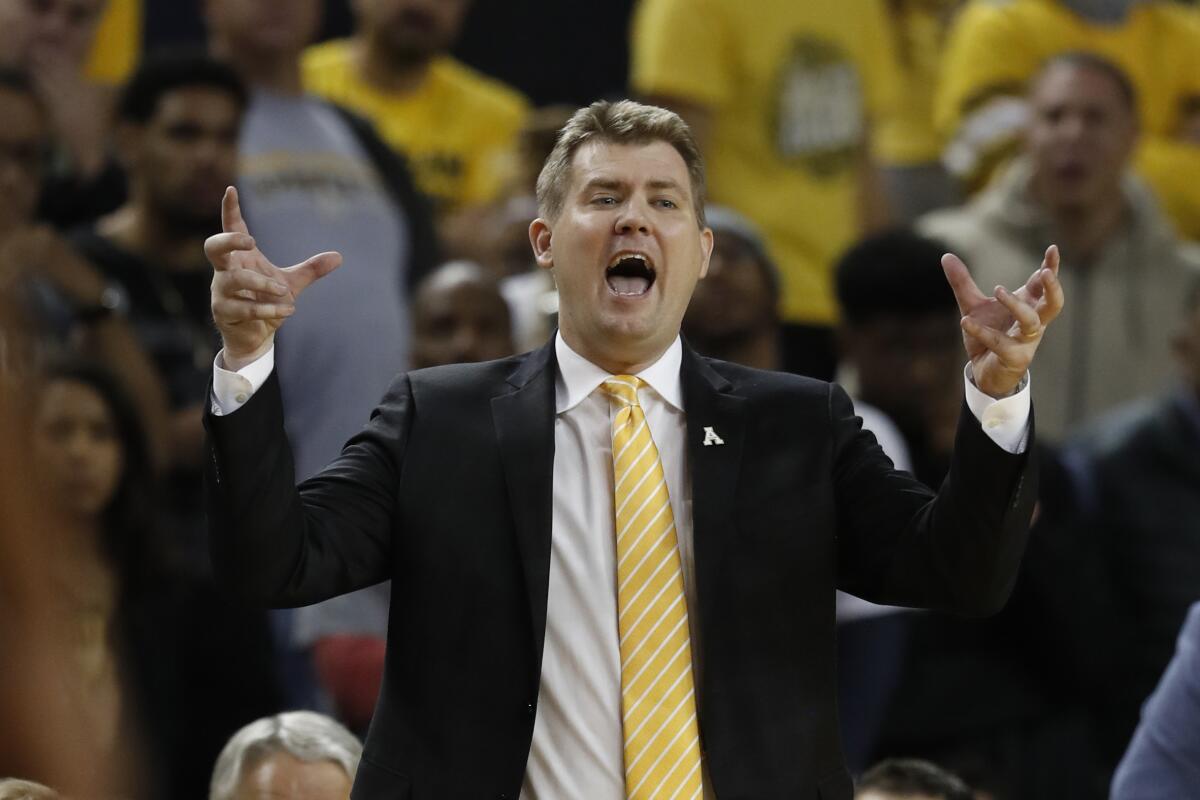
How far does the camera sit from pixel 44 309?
4992mm

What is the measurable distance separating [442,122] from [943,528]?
14.7 feet

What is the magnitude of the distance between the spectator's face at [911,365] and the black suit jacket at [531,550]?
8.77 ft

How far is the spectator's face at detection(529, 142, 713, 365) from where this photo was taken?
9.41 ft

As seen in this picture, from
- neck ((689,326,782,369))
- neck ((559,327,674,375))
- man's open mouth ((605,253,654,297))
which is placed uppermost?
man's open mouth ((605,253,654,297))

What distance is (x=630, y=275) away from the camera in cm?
292

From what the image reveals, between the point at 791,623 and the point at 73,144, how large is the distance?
11.3 ft

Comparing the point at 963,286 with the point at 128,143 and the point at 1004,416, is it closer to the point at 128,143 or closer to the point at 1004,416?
the point at 1004,416

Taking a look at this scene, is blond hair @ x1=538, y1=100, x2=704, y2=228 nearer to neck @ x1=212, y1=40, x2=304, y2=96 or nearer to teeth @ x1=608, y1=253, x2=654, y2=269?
teeth @ x1=608, y1=253, x2=654, y2=269

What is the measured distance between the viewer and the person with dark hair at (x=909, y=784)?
3.97 meters

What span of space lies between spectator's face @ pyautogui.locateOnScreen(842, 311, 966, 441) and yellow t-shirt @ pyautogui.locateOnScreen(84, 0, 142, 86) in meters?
2.32

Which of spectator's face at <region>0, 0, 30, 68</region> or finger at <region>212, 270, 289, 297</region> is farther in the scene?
spectator's face at <region>0, 0, 30, 68</region>

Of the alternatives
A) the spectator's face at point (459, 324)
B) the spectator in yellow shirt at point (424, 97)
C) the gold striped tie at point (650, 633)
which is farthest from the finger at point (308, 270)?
the spectator in yellow shirt at point (424, 97)

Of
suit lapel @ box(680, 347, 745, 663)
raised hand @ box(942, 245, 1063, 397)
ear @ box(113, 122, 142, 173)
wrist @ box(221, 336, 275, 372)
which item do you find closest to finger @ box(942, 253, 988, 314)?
raised hand @ box(942, 245, 1063, 397)

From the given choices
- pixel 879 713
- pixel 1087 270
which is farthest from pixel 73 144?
pixel 1087 270
